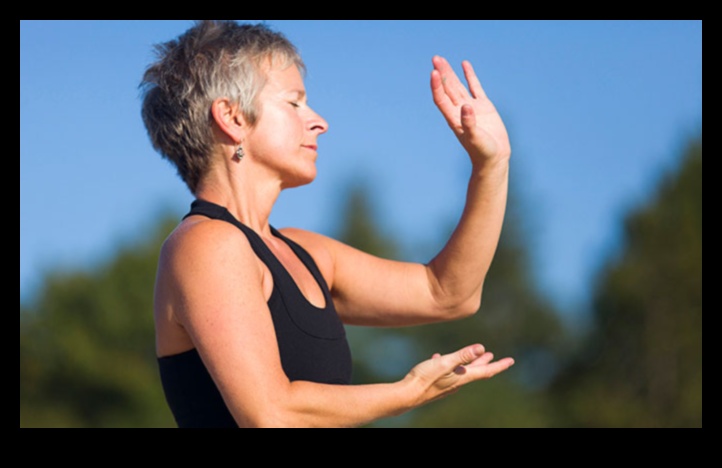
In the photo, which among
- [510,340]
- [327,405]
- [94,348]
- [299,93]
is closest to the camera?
[327,405]

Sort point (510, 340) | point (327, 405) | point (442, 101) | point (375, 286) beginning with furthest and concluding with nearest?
point (510, 340) → point (375, 286) → point (442, 101) → point (327, 405)

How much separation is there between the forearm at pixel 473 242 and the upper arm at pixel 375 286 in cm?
6

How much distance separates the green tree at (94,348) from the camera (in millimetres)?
40438

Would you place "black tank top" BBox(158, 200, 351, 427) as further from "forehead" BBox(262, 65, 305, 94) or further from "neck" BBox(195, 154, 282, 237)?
"forehead" BBox(262, 65, 305, 94)

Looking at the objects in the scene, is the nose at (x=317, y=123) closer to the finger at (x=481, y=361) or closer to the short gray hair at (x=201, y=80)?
the short gray hair at (x=201, y=80)

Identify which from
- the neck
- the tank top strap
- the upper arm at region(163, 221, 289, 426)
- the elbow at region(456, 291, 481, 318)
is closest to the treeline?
the elbow at region(456, 291, 481, 318)

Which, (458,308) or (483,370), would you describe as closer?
(483,370)

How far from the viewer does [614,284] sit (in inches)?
1709

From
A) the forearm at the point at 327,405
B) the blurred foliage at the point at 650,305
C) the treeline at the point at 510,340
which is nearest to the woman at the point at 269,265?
the forearm at the point at 327,405

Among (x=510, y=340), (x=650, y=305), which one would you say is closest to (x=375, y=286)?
(x=650, y=305)

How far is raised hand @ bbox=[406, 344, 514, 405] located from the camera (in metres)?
3.57

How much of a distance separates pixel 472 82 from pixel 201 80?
3.56 feet

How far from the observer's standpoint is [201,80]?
13.2 feet

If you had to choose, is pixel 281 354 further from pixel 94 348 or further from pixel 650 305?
pixel 650 305
